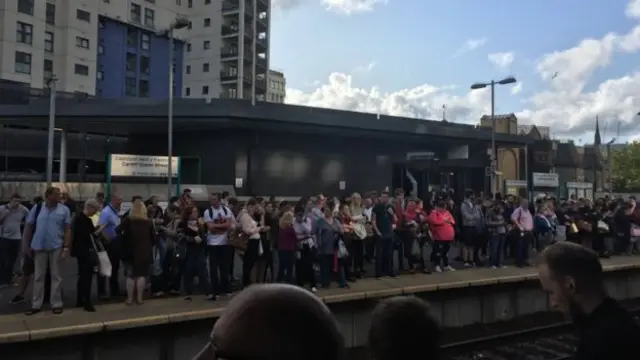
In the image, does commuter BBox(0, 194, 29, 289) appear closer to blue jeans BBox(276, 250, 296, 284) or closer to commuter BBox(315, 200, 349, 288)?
blue jeans BBox(276, 250, 296, 284)

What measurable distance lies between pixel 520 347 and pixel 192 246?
7.26 meters

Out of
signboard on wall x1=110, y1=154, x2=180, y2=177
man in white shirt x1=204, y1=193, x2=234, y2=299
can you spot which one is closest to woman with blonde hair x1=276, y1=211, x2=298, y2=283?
man in white shirt x1=204, y1=193, x2=234, y2=299

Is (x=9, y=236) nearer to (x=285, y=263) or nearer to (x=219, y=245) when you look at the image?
(x=219, y=245)

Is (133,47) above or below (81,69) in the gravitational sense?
above

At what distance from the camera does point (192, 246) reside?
1116 cm

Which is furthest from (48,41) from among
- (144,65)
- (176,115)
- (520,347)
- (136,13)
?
(520,347)

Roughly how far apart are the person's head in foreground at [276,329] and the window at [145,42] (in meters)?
72.3

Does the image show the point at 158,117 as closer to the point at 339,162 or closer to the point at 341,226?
the point at 339,162

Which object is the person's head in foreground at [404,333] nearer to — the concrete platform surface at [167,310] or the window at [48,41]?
the concrete platform surface at [167,310]

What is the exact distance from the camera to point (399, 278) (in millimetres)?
13406

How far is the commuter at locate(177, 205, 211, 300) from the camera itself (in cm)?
1112

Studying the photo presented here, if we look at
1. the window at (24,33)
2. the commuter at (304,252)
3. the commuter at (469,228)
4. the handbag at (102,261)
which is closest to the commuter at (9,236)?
the handbag at (102,261)

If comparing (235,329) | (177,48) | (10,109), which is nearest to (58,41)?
(177,48)

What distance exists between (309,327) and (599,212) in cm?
2123
